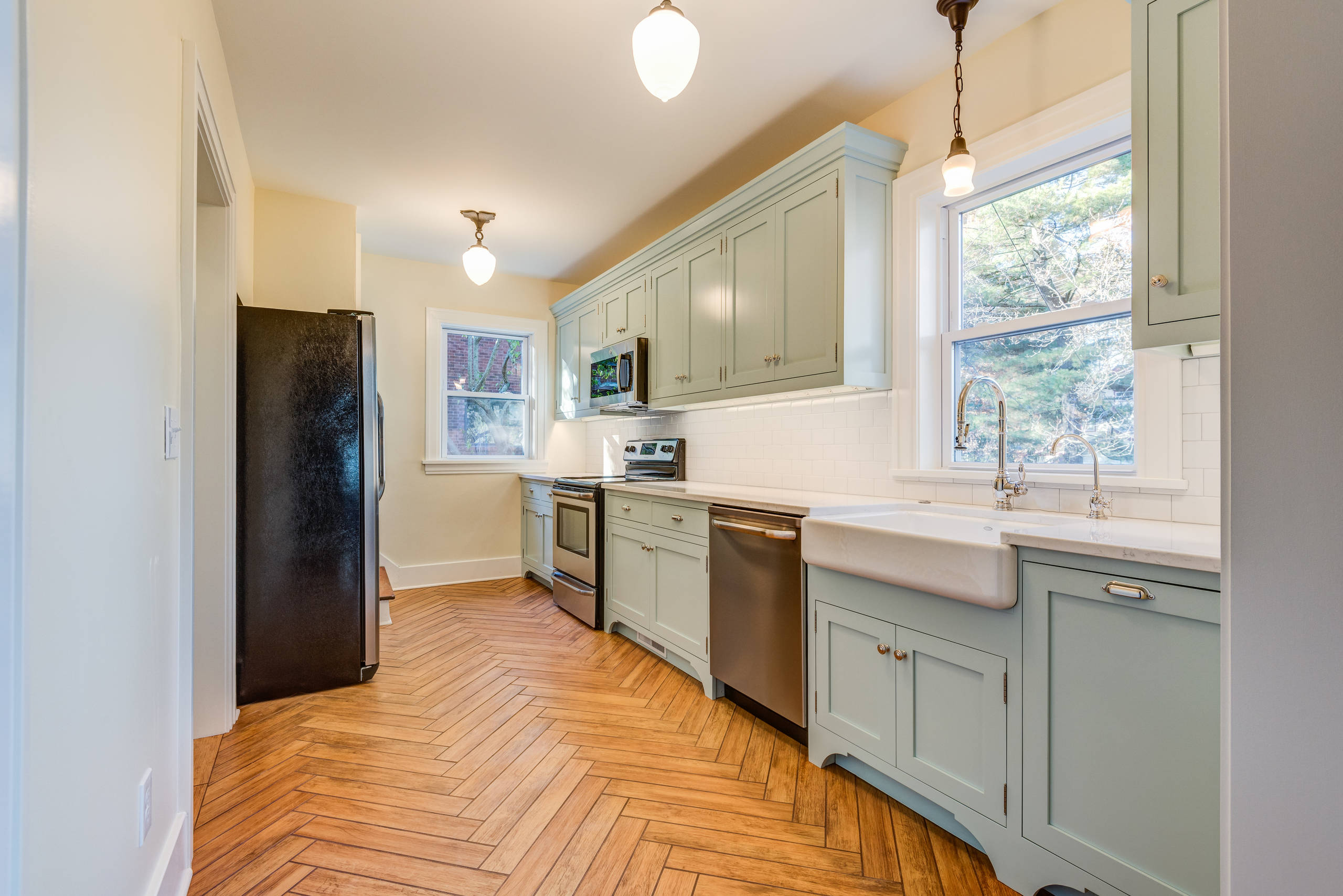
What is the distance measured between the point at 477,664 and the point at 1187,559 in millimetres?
2850

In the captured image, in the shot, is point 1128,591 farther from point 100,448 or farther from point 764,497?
point 100,448

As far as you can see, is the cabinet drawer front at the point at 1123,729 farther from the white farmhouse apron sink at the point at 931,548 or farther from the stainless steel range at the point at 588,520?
the stainless steel range at the point at 588,520

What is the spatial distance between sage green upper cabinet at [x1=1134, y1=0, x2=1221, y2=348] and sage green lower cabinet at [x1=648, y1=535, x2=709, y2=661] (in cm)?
179

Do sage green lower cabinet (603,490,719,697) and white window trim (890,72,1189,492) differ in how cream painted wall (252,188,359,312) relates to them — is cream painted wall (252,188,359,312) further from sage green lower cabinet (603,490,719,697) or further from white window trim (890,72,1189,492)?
white window trim (890,72,1189,492)

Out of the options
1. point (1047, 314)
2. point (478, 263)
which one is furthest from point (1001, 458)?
point (478, 263)

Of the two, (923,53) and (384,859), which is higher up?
(923,53)

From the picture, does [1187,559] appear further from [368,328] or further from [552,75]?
[368,328]

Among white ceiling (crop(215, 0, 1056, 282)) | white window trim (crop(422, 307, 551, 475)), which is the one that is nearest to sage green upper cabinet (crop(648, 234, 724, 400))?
white ceiling (crop(215, 0, 1056, 282))

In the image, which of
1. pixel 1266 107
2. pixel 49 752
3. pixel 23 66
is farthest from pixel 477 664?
pixel 1266 107

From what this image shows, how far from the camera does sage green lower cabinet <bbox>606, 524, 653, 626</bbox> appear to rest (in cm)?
319

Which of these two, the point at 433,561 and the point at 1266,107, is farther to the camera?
the point at 433,561

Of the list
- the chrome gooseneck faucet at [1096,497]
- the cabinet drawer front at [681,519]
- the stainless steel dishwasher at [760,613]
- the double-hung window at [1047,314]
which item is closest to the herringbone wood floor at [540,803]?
the stainless steel dishwasher at [760,613]

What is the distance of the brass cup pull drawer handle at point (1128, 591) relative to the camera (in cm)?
124

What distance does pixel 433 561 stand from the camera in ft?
15.5
